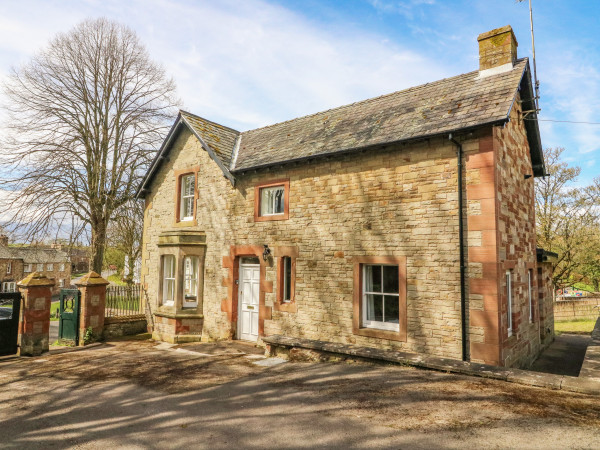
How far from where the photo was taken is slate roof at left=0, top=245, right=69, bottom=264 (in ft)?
159

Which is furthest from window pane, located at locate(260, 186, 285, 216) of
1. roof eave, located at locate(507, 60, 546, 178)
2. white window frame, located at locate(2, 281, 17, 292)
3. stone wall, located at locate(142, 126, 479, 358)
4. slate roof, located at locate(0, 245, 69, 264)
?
white window frame, located at locate(2, 281, 17, 292)

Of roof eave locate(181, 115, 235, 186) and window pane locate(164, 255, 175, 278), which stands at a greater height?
roof eave locate(181, 115, 235, 186)

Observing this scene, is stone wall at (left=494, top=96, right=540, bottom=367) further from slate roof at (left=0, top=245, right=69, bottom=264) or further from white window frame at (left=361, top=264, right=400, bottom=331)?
slate roof at (left=0, top=245, right=69, bottom=264)

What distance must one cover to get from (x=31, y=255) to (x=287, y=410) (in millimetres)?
60216

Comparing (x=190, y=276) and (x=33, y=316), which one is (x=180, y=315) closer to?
(x=190, y=276)

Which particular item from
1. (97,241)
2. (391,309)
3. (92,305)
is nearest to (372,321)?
(391,309)

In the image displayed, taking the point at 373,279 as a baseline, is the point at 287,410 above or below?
below

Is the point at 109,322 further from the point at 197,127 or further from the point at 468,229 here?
the point at 468,229

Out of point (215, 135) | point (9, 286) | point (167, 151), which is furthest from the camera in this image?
point (9, 286)

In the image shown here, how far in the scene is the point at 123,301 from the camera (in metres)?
14.7

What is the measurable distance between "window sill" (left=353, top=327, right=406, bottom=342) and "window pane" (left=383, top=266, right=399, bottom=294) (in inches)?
38.2

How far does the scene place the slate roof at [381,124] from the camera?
28.0 ft

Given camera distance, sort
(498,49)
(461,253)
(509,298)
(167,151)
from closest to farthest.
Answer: (461,253)
(509,298)
(498,49)
(167,151)

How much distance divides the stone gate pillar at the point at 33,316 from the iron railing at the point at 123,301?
3.22m
